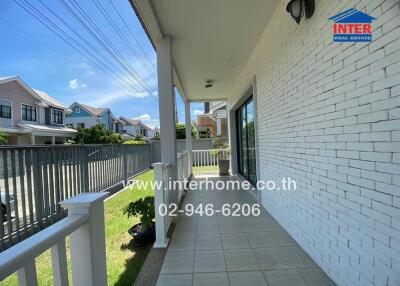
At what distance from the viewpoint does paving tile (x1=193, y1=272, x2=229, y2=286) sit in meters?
2.34

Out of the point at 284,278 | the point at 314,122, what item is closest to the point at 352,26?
the point at 314,122

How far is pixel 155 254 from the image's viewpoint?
299 centimetres

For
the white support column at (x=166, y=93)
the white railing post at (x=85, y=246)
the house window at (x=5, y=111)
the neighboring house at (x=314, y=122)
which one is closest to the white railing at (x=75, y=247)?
the white railing post at (x=85, y=246)

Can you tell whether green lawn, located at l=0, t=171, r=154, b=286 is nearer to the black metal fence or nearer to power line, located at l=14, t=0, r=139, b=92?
the black metal fence

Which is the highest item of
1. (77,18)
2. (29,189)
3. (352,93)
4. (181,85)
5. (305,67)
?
(77,18)

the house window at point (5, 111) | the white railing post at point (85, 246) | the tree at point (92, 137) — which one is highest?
the house window at point (5, 111)

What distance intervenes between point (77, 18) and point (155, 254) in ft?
23.3

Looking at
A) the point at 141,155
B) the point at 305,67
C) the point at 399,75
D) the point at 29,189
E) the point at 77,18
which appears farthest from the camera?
the point at 141,155

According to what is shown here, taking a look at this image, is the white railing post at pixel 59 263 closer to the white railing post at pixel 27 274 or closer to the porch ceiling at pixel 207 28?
the white railing post at pixel 27 274

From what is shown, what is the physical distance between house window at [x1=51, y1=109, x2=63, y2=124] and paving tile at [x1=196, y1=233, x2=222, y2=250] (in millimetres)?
22246

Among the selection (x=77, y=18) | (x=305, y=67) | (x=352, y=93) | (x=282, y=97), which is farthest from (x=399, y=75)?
(x=77, y=18)

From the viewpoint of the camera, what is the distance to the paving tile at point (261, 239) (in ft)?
10.3

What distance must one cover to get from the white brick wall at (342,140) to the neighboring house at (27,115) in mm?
18678

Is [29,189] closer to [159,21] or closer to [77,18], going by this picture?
[159,21]
